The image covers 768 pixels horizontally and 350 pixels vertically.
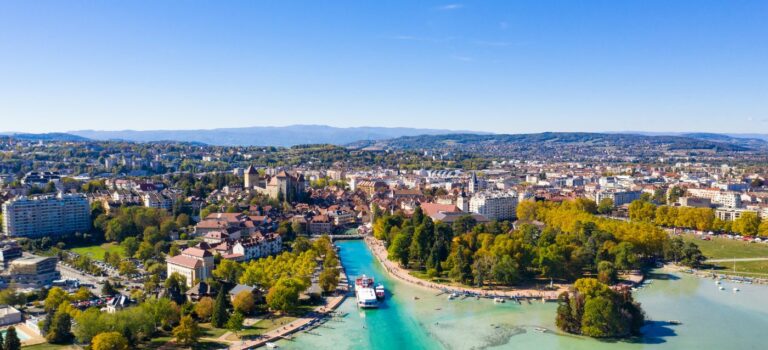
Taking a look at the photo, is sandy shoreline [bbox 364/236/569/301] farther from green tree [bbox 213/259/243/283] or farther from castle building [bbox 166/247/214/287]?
castle building [bbox 166/247/214/287]

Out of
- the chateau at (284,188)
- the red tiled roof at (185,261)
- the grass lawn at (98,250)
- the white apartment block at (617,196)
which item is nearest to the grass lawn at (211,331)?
the red tiled roof at (185,261)

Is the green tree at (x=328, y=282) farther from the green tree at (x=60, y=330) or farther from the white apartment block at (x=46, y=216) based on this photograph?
the white apartment block at (x=46, y=216)

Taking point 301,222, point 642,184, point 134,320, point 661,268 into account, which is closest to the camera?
point 134,320

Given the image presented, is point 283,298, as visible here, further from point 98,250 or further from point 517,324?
point 98,250

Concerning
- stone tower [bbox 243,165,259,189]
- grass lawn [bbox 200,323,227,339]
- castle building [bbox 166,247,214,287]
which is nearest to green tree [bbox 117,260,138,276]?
castle building [bbox 166,247,214,287]

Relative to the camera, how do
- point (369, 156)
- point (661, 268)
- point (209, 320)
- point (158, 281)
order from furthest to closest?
1. point (369, 156)
2. point (661, 268)
3. point (158, 281)
4. point (209, 320)

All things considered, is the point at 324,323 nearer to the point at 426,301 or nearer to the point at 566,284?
the point at 426,301

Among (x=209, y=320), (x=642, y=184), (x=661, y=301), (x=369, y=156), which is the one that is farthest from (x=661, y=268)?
(x=369, y=156)
